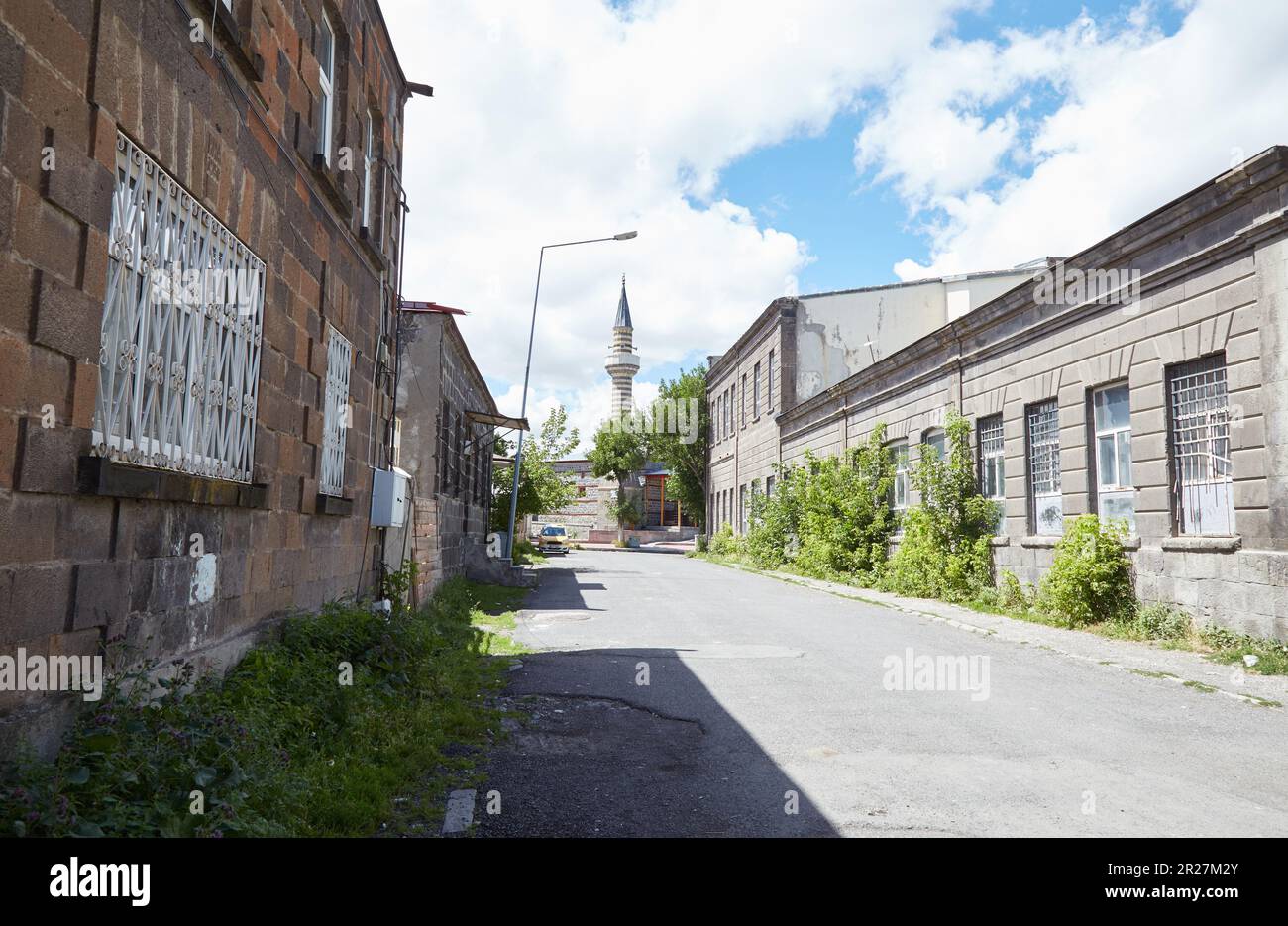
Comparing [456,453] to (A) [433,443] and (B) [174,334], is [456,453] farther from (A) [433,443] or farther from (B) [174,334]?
(B) [174,334]

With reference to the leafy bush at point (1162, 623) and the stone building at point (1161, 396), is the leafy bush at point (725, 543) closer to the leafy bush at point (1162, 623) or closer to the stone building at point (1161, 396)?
the stone building at point (1161, 396)

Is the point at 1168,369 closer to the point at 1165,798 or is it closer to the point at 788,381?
the point at 1165,798

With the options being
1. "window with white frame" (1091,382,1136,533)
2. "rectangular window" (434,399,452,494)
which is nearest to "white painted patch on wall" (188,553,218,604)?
"rectangular window" (434,399,452,494)

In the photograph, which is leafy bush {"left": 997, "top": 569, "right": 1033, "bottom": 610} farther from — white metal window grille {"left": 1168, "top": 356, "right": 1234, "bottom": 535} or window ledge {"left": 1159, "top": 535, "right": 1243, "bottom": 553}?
white metal window grille {"left": 1168, "top": 356, "right": 1234, "bottom": 535}

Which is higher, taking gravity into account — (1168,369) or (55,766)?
(1168,369)

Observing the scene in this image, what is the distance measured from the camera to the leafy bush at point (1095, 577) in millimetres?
11828

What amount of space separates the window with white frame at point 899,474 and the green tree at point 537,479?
11472 millimetres

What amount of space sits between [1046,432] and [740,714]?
9.76 meters

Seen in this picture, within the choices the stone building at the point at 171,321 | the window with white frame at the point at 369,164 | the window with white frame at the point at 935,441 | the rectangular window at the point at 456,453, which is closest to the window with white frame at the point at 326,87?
the stone building at the point at 171,321

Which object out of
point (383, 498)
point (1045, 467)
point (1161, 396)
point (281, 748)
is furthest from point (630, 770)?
point (1045, 467)

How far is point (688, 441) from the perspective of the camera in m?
48.1

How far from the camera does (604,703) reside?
7.21 meters

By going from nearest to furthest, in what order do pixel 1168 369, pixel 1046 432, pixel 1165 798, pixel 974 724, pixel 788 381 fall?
1. pixel 1165 798
2. pixel 974 724
3. pixel 1168 369
4. pixel 1046 432
5. pixel 788 381
